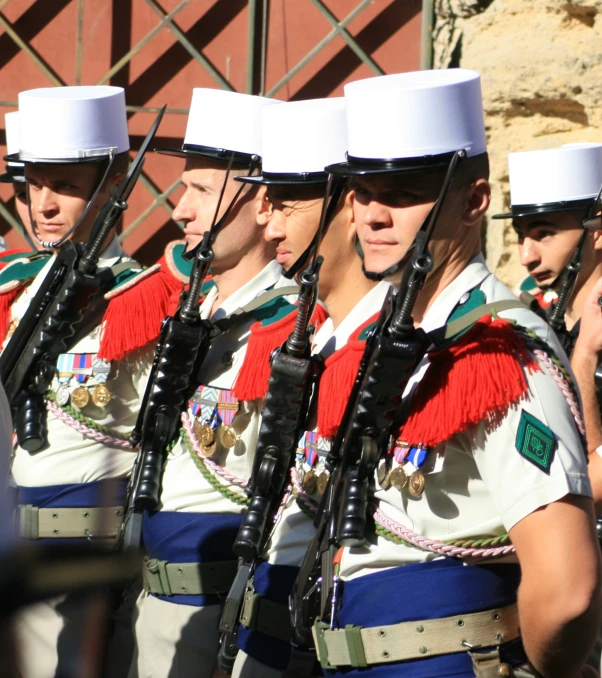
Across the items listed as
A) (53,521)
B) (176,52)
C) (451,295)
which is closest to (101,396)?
(53,521)

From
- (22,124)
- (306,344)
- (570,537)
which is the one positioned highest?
(22,124)

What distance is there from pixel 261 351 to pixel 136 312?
0.73m

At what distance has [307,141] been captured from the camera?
3.24 meters

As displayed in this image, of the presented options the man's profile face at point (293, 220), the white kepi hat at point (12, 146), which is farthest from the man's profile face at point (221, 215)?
the white kepi hat at point (12, 146)

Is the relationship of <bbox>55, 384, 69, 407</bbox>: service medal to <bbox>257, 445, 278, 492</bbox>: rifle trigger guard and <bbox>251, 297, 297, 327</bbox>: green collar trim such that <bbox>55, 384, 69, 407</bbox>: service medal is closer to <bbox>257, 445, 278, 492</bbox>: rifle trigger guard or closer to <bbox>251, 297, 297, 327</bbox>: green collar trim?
<bbox>251, 297, 297, 327</bbox>: green collar trim

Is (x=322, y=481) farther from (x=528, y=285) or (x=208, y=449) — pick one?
(x=528, y=285)

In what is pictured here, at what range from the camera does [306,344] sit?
2.90 meters

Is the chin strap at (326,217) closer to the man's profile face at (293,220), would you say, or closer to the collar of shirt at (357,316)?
the man's profile face at (293,220)

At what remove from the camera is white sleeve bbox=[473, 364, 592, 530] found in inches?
83.1

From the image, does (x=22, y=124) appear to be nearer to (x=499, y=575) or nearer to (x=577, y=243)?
(x=577, y=243)

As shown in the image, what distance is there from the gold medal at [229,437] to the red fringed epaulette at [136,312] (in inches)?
23.3

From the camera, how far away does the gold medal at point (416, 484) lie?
228 cm

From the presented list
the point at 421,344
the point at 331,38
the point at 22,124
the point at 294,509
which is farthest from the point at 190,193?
the point at 331,38

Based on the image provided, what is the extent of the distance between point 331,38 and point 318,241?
3.62 m
